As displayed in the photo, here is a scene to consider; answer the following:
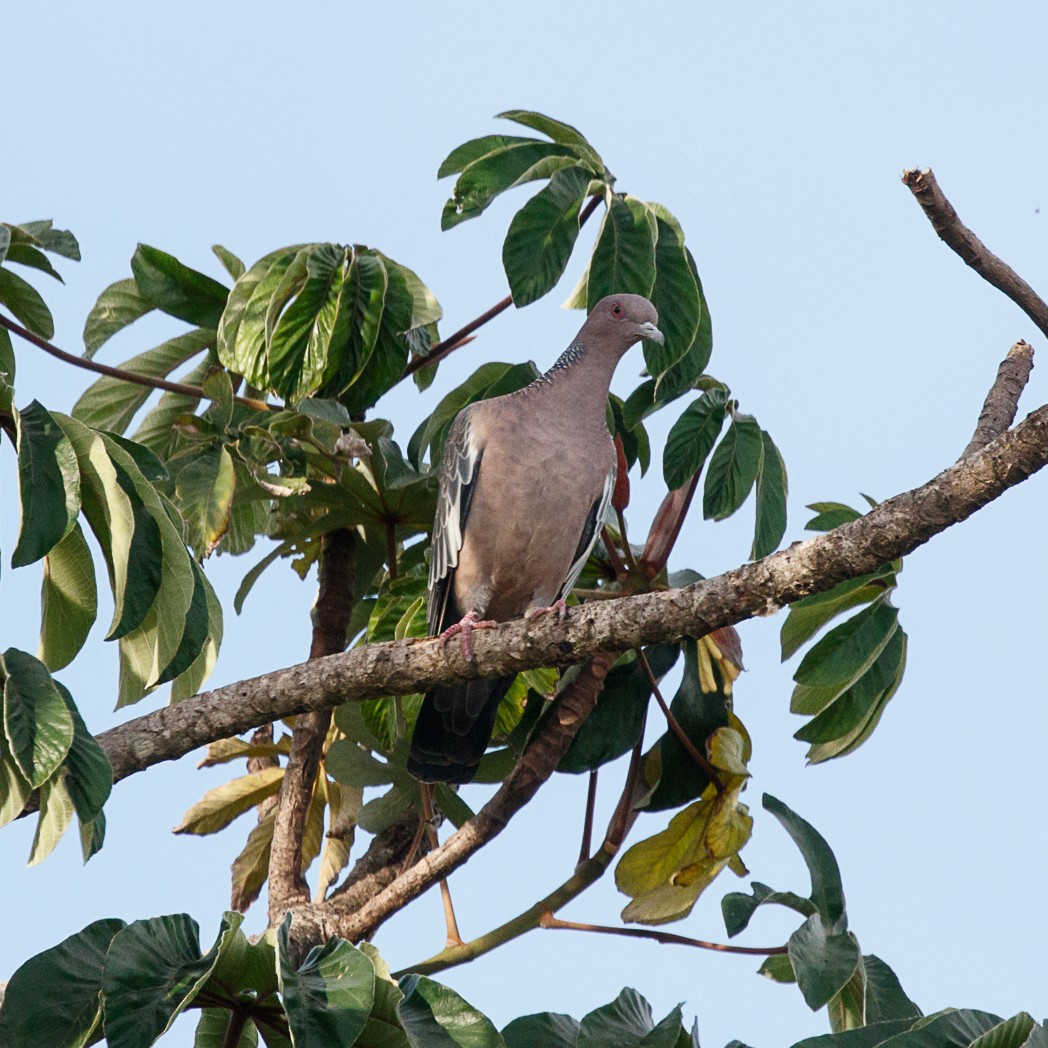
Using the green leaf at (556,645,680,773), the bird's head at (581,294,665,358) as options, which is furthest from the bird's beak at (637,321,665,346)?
the green leaf at (556,645,680,773)

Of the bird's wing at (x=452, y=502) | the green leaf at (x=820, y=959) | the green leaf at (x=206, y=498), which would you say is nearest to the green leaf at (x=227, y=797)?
the bird's wing at (x=452, y=502)

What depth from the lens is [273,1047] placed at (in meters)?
2.40

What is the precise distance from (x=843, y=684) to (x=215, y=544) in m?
1.61

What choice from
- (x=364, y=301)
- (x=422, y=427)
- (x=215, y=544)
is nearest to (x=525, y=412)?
(x=422, y=427)

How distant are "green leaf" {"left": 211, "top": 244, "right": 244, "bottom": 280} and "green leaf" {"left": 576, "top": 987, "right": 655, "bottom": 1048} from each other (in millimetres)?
2520

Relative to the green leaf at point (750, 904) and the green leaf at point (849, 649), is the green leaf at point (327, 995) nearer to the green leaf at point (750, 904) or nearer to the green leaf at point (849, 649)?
the green leaf at point (750, 904)

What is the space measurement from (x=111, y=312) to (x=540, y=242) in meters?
1.38

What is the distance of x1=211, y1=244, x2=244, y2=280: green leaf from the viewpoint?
4086mm

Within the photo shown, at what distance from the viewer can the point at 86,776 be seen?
2322mm

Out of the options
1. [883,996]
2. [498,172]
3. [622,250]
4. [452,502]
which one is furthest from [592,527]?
[883,996]

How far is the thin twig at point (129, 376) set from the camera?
3.37 metres

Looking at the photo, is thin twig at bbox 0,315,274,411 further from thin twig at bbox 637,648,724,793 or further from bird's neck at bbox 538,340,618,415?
thin twig at bbox 637,648,724,793

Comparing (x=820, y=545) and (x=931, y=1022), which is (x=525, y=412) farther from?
(x=931, y=1022)

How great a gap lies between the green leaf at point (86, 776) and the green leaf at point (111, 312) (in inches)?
70.1
